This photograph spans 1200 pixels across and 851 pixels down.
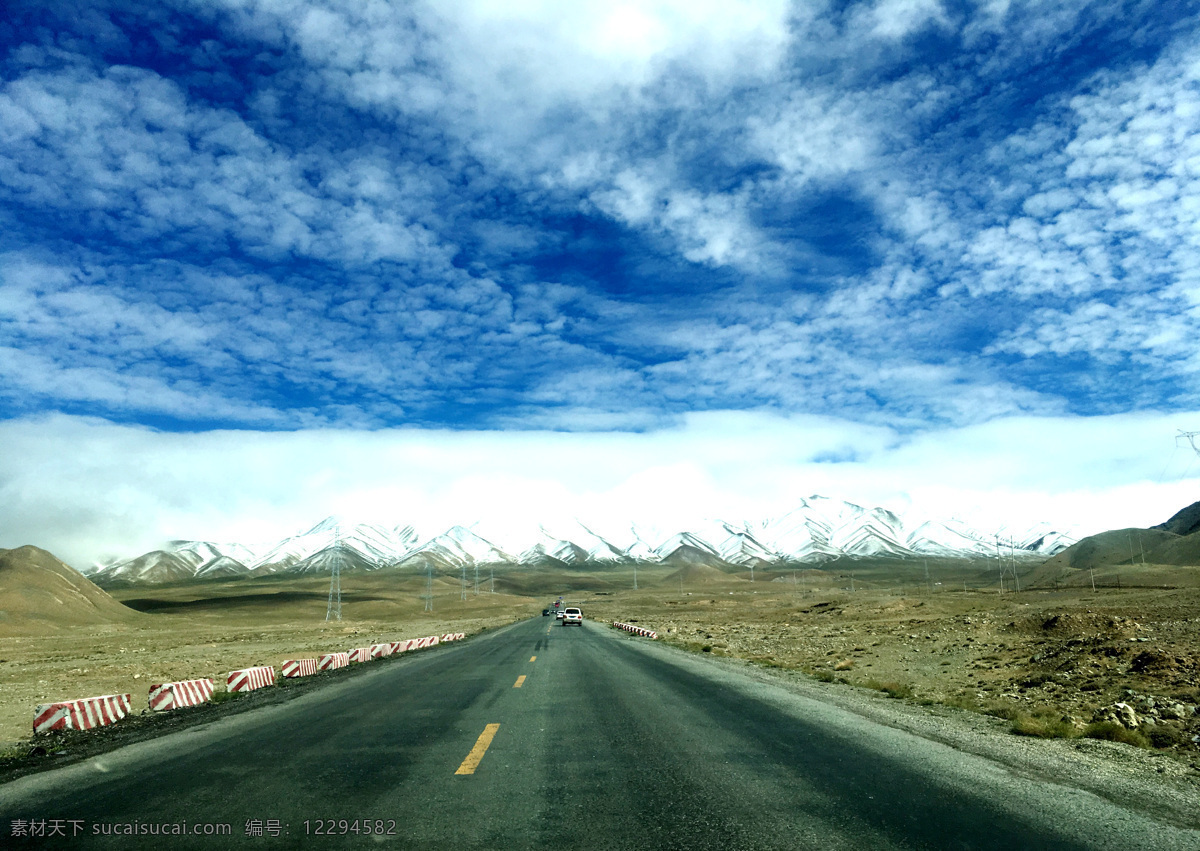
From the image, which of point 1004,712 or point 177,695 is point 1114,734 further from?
point 177,695

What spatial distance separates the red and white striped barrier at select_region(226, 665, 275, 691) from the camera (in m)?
19.4

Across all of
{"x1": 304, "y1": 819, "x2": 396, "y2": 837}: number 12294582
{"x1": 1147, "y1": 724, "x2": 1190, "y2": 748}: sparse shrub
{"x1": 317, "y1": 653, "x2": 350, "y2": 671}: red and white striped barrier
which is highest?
{"x1": 304, "y1": 819, "x2": 396, "y2": 837}: number 12294582

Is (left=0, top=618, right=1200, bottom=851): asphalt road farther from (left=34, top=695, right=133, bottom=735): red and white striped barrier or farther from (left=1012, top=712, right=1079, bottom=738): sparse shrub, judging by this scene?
(left=34, top=695, right=133, bottom=735): red and white striped barrier

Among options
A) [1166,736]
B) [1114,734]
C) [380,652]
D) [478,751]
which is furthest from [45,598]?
[1166,736]

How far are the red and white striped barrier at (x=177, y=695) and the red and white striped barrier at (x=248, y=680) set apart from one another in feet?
6.14

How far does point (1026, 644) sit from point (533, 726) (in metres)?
26.9

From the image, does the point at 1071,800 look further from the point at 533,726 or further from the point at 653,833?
the point at 533,726

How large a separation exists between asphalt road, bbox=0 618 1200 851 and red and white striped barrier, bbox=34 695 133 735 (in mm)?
3048

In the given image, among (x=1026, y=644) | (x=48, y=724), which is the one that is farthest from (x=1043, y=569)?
(x=48, y=724)

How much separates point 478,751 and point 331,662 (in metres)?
20.4

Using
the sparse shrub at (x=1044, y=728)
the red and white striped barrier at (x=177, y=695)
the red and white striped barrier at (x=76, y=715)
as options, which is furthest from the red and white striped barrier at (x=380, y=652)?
the sparse shrub at (x=1044, y=728)

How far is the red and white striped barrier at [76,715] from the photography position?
43.4 feet

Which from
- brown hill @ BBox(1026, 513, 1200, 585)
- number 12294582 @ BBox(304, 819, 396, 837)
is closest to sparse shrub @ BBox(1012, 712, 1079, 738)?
number 12294582 @ BBox(304, 819, 396, 837)

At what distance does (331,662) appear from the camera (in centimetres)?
2712
